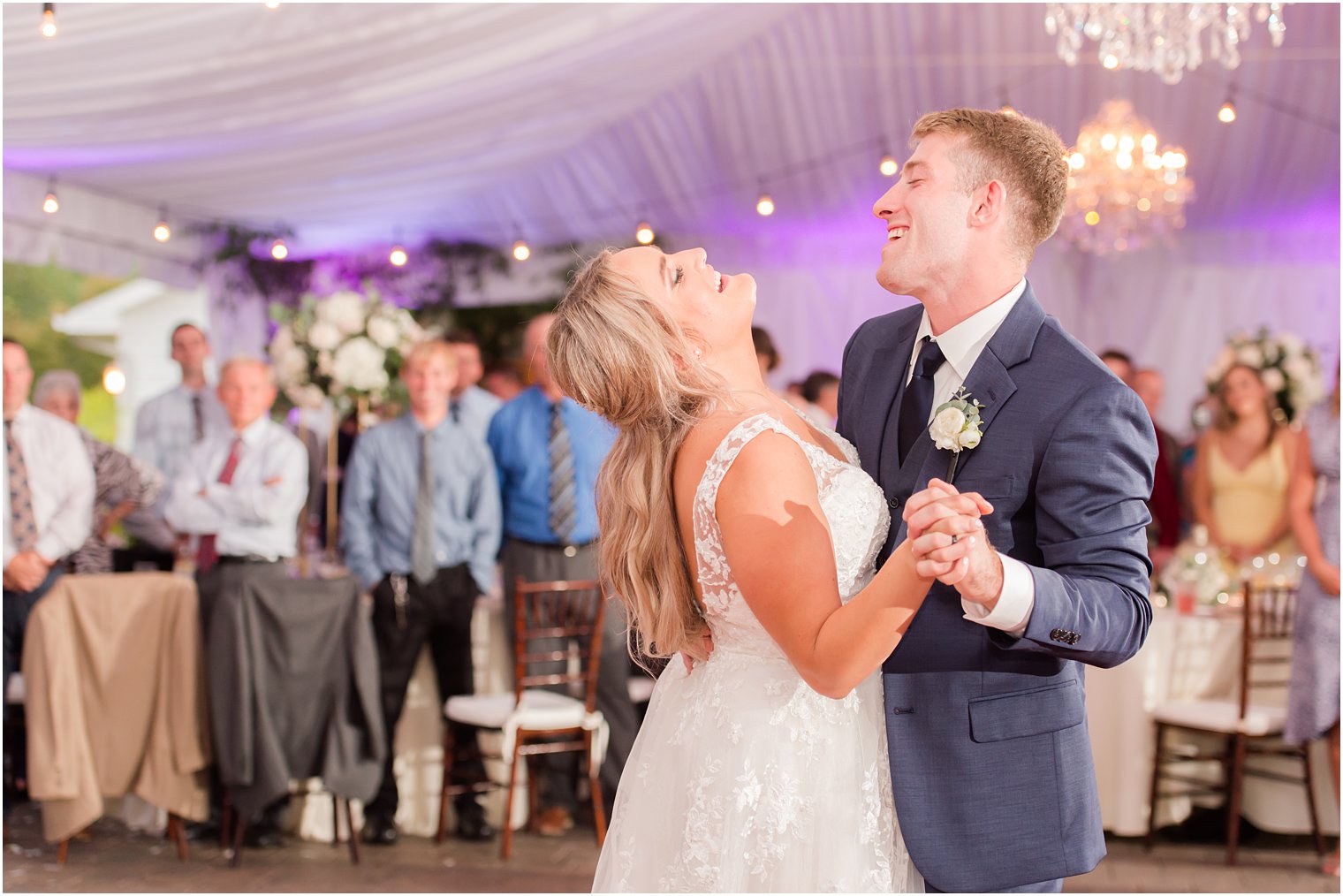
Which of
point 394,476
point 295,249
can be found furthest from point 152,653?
point 295,249

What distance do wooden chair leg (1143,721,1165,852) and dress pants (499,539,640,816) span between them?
1.97 meters

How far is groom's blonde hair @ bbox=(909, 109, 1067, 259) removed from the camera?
6.36 feet

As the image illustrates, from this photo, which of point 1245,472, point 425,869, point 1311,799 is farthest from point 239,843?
point 1245,472

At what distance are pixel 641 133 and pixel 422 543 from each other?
435cm

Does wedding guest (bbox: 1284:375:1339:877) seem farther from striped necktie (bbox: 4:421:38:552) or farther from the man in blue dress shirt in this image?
striped necktie (bbox: 4:421:38:552)

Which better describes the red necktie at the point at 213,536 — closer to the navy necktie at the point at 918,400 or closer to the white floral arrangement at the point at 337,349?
the white floral arrangement at the point at 337,349

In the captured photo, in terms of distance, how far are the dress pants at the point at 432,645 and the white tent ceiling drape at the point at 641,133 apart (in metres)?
2.47

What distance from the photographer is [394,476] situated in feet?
16.6

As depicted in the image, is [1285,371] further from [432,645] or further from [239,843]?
[239,843]

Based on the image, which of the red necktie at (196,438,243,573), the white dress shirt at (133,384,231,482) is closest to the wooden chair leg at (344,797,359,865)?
the red necktie at (196,438,243,573)

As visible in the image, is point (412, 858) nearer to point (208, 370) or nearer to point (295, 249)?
point (208, 370)

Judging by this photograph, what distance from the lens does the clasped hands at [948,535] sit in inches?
58.7

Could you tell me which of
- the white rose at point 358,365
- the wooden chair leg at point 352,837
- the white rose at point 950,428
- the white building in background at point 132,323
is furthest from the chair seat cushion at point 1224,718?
the white building in background at point 132,323

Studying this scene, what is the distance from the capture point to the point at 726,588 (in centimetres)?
202
